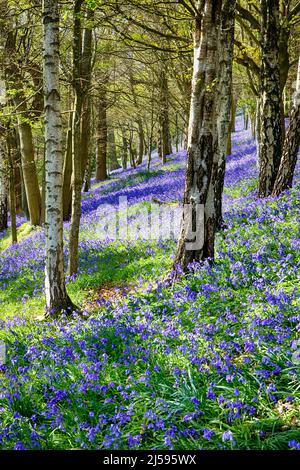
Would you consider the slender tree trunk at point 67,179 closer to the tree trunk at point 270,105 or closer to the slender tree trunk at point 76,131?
the slender tree trunk at point 76,131

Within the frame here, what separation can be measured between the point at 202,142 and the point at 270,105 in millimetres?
4788

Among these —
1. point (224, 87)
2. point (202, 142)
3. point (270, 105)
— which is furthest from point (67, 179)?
point (202, 142)

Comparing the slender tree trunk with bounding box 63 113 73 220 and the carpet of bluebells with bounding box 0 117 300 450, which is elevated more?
the slender tree trunk with bounding box 63 113 73 220

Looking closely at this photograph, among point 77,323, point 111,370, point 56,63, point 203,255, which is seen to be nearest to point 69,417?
point 111,370

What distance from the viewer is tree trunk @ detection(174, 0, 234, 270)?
6.20m

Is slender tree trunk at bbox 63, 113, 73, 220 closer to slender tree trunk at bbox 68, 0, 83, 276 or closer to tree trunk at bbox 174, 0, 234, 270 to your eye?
slender tree trunk at bbox 68, 0, 83, 276

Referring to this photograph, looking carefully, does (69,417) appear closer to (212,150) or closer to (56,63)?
(212,150)

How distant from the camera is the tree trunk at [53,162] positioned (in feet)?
21.9

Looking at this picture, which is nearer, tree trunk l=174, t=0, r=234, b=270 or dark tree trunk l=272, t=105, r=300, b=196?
tree trunk l=174, t=0, r=234, b=270

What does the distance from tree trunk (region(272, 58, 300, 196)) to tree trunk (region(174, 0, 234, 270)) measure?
2846 millimetres

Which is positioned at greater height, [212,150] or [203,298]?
[212,150]

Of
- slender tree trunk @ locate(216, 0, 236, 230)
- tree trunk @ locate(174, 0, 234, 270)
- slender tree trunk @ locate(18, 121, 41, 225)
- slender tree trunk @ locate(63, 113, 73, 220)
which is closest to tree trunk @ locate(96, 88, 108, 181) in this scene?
slender tree trunk @ locate(18, 121, 41, 225)
